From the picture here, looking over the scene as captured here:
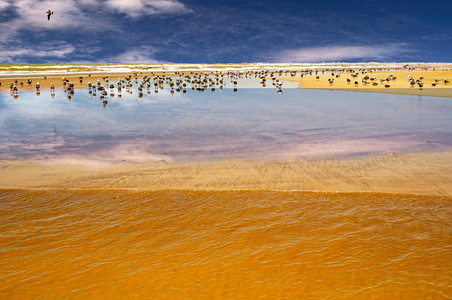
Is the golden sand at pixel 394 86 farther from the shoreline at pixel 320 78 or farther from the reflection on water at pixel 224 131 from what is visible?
the reflection on water at pixel 224 131

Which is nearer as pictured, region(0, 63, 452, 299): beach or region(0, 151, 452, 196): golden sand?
region(0, 63, 452, 299): beach

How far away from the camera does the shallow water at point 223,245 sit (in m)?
4.10

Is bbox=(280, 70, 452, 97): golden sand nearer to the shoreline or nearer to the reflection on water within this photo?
the shoreline

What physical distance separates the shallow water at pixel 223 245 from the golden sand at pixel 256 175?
1.44ft

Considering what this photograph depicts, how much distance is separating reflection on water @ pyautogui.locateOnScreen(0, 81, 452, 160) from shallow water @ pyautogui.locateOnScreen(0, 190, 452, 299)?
3267mm

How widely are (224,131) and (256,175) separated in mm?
5346

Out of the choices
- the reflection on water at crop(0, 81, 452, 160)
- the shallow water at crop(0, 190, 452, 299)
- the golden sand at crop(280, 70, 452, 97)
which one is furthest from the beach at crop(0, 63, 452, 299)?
the golden sand at crop(280, 70, 452, 97)

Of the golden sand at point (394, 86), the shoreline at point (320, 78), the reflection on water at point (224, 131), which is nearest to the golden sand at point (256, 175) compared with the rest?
the reflection on water at point (224, 131)

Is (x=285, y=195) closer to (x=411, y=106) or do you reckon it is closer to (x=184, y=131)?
(x=184, y=131)

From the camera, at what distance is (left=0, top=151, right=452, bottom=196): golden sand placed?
292 inches

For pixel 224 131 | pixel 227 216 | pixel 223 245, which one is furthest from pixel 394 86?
pixel 223 245

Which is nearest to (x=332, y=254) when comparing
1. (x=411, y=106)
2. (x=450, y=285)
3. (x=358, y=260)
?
(x=358, y=260)

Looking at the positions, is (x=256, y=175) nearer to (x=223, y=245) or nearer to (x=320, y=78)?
(x=223, y=245)

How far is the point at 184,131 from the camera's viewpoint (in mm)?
13430
